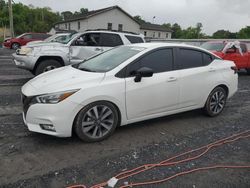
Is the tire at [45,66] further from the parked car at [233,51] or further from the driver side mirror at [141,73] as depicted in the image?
the parked car at [233,51]

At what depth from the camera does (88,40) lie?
28.4 feet

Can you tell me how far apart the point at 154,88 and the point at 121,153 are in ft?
4.32

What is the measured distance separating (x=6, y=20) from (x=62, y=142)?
6891cm

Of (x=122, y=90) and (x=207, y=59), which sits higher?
(x=207, y=59)

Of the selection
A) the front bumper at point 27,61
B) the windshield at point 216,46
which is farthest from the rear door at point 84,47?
the windshield at point 216,46

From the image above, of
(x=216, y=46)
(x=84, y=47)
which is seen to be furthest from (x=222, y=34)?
(x=84, y=47)

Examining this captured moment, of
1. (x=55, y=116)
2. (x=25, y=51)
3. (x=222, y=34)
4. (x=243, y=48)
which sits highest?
(x=222, y=34)

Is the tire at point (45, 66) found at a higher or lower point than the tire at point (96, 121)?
higher

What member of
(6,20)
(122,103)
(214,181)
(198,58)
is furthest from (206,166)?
(6,20)

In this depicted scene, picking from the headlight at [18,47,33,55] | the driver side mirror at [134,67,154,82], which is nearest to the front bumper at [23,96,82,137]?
the driver side mirror at [134,67,154,82]

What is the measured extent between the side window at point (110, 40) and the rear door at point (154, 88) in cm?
428

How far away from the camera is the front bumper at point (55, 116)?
367cm

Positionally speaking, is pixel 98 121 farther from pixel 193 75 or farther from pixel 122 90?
pixel 193 75

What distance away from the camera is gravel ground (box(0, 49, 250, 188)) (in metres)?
3.16
